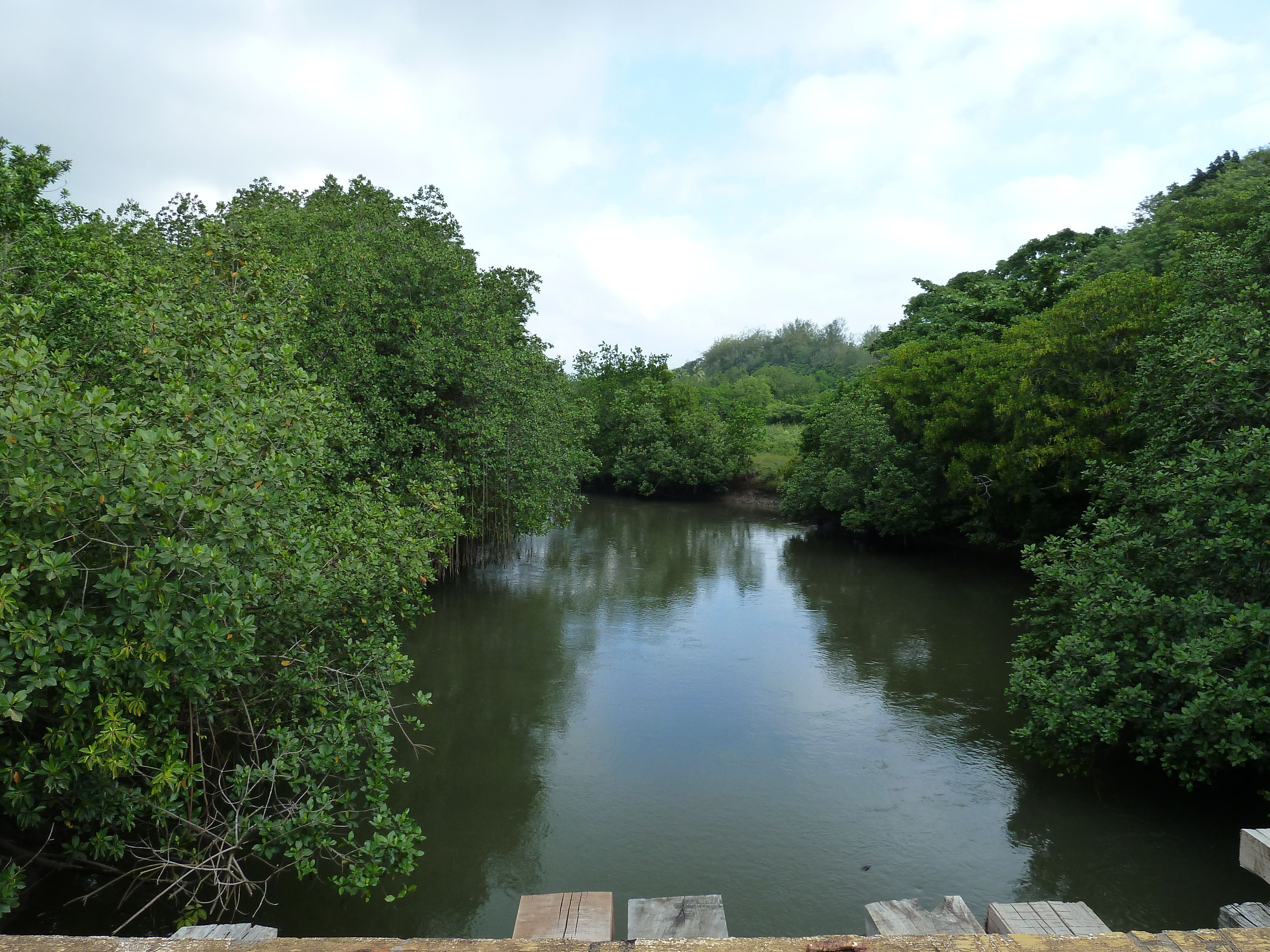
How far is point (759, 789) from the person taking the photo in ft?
25.6

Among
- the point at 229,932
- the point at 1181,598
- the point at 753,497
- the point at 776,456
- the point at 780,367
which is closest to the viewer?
the point at 229,932

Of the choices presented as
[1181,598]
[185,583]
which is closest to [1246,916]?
[1181,598]

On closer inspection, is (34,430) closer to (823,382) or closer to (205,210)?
(205,210)

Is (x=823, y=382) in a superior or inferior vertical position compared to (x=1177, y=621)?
superior

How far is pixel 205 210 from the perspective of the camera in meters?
17.2

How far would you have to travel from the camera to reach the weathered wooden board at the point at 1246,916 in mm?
3635

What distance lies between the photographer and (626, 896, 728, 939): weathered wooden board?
10.8ft

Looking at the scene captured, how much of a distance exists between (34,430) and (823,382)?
59.2 metres

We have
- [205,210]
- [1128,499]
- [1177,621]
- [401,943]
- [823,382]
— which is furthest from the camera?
A: [823,382]

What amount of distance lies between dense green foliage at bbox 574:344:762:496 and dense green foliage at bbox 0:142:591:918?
77.1 ft

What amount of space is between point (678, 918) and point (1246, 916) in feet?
8.68

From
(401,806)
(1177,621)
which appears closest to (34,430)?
(401,806)

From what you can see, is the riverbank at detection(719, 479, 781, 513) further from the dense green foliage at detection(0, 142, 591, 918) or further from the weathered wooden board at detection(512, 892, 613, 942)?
the weathered wooden board at detection(512, 892, 613, 942)

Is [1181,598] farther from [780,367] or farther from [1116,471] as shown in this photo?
[780,367]
